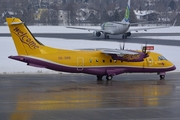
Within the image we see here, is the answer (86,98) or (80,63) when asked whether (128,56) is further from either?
(86,98)

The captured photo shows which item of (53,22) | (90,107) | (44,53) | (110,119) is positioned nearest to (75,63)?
(44,53)

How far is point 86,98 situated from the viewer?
917 inches

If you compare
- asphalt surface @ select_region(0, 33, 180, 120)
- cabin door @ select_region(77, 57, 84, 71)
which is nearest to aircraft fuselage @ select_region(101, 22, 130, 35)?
asphalt surface @ select_region(0, 33, 180, 120)

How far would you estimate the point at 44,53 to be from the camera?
29.4m

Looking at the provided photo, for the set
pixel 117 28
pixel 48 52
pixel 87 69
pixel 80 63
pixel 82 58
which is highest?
pixel 48 52

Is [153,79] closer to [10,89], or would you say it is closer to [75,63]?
[75,63]

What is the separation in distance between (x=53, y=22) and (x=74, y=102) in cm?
12820

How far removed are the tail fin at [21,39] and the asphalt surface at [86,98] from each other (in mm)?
1795

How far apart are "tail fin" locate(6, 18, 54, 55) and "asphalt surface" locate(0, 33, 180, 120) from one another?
1.80 m

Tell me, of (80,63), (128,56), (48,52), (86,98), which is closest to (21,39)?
(48,52)

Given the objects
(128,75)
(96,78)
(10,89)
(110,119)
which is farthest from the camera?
(128,75)

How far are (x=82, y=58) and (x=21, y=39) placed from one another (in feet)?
12.4

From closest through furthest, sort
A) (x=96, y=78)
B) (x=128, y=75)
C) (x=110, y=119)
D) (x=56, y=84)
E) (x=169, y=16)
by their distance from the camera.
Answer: (x=110, y=119), (x=56, y=84), (x=96, y=78), (x=128, y=75), (x=169, y=16)

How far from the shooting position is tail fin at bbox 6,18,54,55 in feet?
95.7
